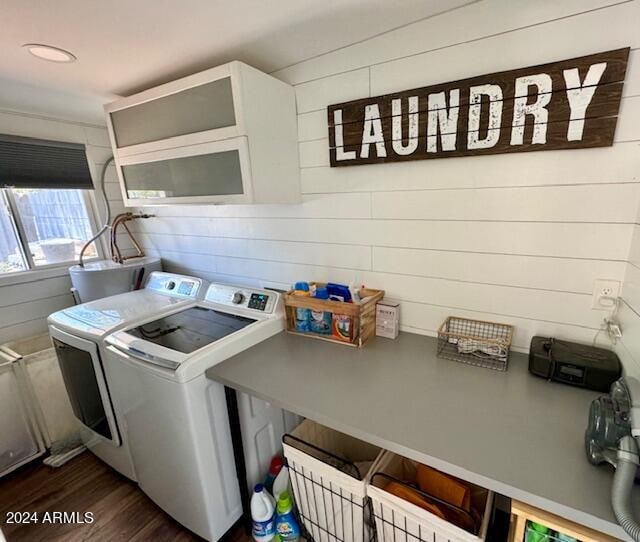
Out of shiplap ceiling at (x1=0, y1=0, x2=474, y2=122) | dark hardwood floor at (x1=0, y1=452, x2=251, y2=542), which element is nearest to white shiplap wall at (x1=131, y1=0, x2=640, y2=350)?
shiplap ceiling at (x1=0, y1=0, x2=474, y2=122)

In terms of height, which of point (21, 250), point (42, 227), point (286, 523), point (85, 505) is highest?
point (42, 227)

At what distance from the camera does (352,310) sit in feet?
4.59

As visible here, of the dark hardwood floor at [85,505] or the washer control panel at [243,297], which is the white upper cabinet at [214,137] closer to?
the washer control panel at [243,297]

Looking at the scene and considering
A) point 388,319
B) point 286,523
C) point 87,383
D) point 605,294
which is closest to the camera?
point 605,294

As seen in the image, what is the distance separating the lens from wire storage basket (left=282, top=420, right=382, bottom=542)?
1.11m

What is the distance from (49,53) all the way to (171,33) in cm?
53

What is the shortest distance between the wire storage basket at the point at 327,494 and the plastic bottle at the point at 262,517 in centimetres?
14

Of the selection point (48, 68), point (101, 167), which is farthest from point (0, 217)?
point (48, 68)

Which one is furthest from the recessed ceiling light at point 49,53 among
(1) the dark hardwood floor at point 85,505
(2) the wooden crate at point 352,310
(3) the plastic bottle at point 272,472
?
(1) the dark hardwood floor at point 85,505

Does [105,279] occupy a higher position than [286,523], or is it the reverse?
[105,279]

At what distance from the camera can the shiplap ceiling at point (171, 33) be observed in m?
1.02

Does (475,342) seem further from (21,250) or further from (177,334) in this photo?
(21,250)

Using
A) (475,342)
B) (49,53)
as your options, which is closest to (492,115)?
(475,342)

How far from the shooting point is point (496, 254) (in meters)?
1.25
